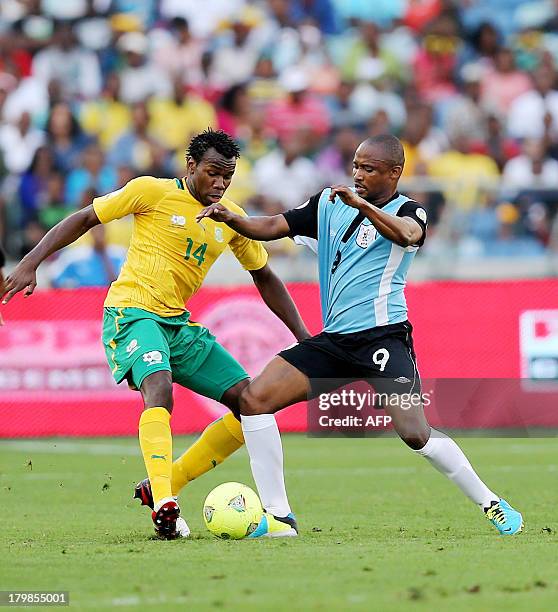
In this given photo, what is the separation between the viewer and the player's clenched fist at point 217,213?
7449 mm

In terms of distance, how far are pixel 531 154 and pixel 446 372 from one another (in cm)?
458

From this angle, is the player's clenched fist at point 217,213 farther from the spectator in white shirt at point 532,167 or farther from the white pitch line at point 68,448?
the spectator in white shirt at point 532,167

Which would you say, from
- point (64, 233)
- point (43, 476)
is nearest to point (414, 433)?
point (64, 233)

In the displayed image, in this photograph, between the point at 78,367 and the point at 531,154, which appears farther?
the point at 531,154

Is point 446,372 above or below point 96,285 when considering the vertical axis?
below

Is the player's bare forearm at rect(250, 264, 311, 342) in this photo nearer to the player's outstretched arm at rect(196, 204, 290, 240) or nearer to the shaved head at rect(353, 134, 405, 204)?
the player's outstretched arm at rect(196, 204, 290, 240)

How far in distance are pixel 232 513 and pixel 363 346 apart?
123 centimetres

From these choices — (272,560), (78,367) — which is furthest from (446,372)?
(272,560)

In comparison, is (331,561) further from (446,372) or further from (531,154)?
(531,154)

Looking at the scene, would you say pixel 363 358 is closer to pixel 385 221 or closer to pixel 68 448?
pixel 385 221

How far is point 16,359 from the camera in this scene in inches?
577

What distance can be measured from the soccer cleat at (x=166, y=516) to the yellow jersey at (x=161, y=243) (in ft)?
4.29

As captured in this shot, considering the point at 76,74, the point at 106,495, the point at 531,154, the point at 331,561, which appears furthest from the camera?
the point at 76,74

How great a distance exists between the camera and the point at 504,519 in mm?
7680
